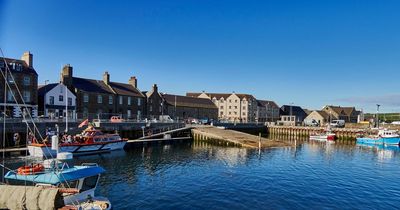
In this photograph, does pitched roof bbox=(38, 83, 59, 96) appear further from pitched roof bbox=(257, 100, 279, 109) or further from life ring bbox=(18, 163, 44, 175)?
pitched roof bbox=(257, 100, 279, 109)

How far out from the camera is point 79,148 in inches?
1757

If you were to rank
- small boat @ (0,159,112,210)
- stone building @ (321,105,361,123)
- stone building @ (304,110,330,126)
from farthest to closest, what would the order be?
1. stone building @ (321,105,361,123)
2. stone building @ (304,110,330,126)
3. small boat @ (0,159,112,210)

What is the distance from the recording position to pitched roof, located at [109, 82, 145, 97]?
79094 mm

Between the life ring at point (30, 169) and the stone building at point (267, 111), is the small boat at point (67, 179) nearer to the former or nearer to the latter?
the life ring at point (30, 169)

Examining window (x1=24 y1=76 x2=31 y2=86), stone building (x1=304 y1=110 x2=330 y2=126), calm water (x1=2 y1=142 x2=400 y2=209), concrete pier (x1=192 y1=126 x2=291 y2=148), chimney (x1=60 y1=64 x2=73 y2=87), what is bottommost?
calm water (x1=2 y1=142 x2=400 y2=209)

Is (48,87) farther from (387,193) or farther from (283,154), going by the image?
(387,193)

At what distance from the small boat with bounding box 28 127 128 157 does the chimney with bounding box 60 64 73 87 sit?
23.3 meters

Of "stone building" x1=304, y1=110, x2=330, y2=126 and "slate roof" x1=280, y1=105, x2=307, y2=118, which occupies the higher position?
"slate roof" x1=280, y1=105, x2=307, y2=118

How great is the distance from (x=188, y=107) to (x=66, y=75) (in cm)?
4515

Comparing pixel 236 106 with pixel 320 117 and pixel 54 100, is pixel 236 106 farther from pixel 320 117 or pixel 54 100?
pixel 54 100

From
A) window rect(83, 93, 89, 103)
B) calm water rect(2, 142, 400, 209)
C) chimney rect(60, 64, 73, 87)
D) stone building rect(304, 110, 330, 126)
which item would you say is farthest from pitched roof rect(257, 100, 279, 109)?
calm water rect(2, 142, 400, 209)

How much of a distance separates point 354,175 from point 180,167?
60.2ft

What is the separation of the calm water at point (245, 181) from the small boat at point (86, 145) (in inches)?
96.7

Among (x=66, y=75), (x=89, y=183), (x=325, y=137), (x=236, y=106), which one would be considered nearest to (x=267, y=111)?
(x=236, y=106)
